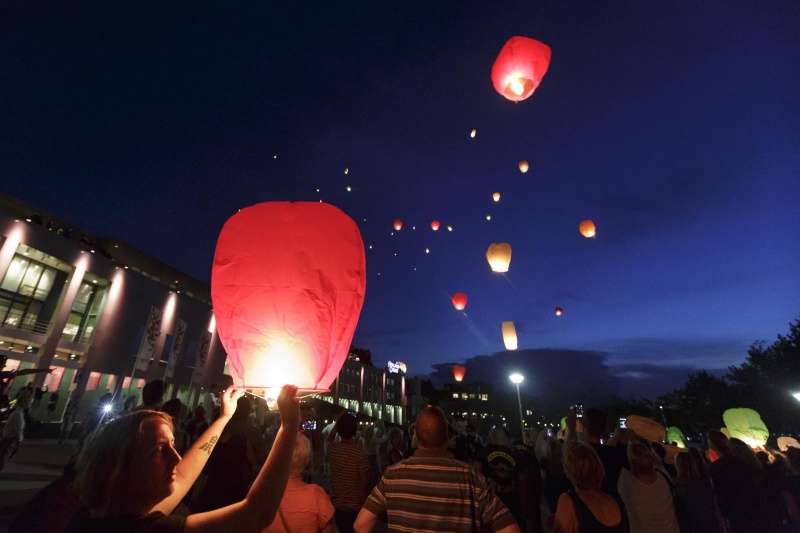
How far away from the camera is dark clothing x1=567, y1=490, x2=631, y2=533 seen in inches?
98.1

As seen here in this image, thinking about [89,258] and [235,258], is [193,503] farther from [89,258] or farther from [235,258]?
[89,258]

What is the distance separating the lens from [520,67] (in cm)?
655

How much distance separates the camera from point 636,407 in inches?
1718

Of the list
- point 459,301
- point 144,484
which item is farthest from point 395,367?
point 144,484

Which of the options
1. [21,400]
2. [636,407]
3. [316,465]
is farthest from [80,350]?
[636,407]

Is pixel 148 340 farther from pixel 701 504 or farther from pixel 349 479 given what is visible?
pixel 701 504

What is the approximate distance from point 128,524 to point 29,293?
1095 inches

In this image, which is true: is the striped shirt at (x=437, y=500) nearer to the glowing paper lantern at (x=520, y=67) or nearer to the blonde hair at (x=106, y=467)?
the blonde hair at (x=106, y=467)

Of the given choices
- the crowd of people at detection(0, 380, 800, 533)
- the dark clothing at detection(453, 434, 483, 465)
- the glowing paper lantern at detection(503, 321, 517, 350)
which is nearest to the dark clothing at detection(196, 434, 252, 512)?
the crowd of people at detection(0, 380, 800, 533)

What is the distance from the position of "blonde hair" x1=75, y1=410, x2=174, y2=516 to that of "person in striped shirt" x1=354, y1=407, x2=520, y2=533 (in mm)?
1618

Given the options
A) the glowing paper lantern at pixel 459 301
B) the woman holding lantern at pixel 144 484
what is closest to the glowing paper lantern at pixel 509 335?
the glowing paper lantern at pixel 459 301

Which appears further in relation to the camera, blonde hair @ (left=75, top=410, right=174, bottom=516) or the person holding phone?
the person holding phone

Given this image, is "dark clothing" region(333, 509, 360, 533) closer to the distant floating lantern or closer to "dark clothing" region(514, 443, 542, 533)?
"dark clothing" region(514, 443, 542, 533)

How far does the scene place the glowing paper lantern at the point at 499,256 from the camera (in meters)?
9.67
